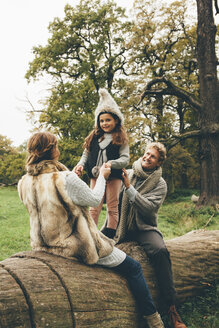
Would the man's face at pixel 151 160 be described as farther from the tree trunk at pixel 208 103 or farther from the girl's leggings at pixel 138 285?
the tree trunk at pixel 208 103

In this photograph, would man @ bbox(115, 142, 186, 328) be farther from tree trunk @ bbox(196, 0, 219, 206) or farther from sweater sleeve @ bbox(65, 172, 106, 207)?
tree trunk @ bbox(196, 0, 219, 206)

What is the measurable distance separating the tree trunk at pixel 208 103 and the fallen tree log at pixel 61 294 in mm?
10798

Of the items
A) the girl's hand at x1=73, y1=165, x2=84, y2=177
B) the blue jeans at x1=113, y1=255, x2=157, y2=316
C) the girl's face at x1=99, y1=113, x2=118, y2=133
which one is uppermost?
the girl's face at x1=99, y1=113, x2=118, y2=133

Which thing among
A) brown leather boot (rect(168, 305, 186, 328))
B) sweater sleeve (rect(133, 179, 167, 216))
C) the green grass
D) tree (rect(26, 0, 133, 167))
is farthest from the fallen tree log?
tree (rect(26, 0, 133, 167))

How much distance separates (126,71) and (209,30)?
41.4 ft

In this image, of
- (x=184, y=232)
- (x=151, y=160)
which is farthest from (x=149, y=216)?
(x=184, y=232)

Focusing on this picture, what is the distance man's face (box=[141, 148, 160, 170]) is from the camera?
154 inches

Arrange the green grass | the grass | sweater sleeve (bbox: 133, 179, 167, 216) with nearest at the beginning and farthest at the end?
sweater sleeve (bbox: 133, 179, 167, 216), the grass, the green grass

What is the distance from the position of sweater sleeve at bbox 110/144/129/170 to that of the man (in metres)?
0.16

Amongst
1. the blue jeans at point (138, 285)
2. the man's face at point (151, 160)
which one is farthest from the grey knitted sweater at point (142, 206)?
the blue jeans at point (138, 285)

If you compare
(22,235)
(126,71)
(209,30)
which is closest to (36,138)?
(22,235)

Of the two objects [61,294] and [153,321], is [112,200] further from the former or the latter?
[61,294]

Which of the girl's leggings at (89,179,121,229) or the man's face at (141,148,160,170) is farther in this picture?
the girl's leggings at (89,179,121,229)

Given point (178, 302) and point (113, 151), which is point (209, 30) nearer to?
point (113, 151)
